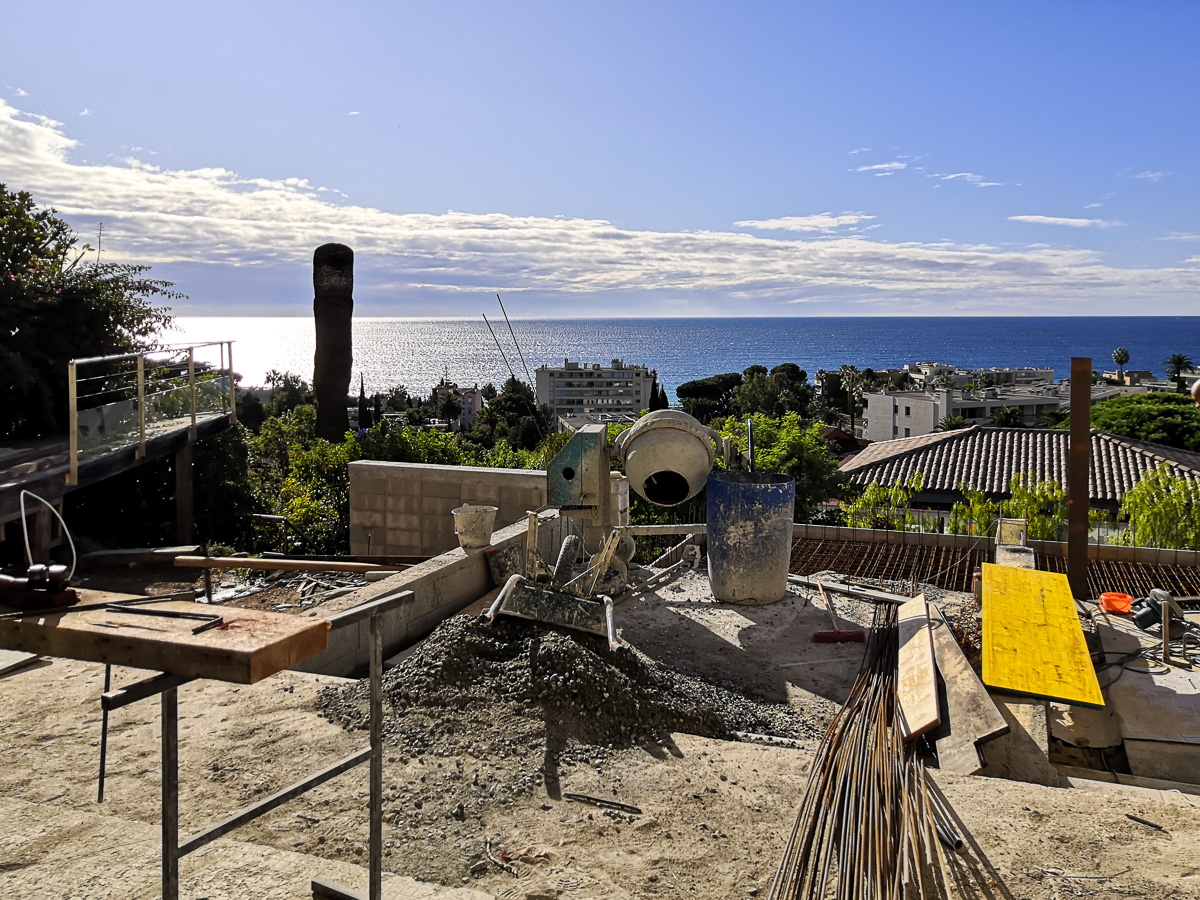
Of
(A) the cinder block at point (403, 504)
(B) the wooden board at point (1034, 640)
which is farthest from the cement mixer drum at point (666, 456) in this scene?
(A) the cinder block at point (403, 504)

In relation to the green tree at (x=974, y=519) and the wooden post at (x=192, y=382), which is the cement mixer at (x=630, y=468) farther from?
the wooden post at (x=192, y=382)

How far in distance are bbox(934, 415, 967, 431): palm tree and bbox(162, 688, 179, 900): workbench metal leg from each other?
262 feet

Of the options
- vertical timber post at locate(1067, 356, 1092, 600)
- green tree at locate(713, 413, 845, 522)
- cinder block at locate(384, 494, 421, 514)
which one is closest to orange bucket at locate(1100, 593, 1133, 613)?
vertical timber post at locate(1067, 356, 1092, 600)

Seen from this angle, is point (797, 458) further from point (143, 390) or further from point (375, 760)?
point (375, 760)

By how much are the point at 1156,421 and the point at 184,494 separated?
57.9 meters

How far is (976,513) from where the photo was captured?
1433 cm

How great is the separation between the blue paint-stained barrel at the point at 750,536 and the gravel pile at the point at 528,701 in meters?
2.73

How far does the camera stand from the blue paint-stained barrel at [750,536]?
8.95 metres

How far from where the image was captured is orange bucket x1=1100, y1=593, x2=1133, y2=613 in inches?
356

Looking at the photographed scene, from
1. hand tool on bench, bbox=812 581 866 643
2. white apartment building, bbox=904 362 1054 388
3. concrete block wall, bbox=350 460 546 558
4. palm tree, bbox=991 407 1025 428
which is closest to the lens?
hand tool on bench, bbox=812 581 866 643

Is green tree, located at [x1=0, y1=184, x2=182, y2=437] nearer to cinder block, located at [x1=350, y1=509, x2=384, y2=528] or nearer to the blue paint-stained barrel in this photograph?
cinder block, located at [x1=350, y1=509, x2=384, y2=528]

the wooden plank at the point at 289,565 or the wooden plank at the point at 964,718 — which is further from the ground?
the wooden plank at the point at 289,565

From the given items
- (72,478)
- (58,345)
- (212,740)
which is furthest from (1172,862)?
(58,345)

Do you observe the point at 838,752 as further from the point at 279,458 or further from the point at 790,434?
the point at 790,434
